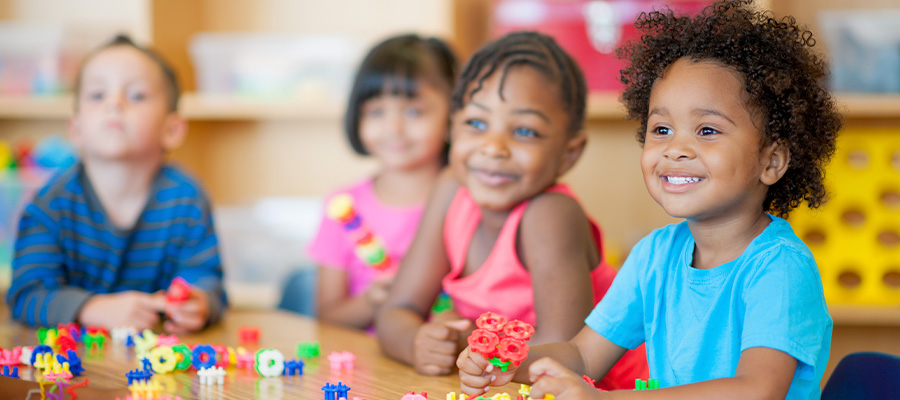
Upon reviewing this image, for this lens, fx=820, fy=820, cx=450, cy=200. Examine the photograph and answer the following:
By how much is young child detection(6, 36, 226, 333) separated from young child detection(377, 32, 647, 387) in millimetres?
533

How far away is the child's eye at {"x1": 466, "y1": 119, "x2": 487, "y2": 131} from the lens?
4.00ft

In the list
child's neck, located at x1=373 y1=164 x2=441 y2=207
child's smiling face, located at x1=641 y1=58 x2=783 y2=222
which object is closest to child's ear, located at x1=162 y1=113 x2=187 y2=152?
child's neck, located at x1=373 y1=164 x2=441 y2=207

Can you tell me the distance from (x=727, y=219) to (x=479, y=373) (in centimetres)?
31

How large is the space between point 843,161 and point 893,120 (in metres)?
0.28

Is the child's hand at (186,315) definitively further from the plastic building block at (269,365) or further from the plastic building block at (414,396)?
the plastic building block at (414,396)

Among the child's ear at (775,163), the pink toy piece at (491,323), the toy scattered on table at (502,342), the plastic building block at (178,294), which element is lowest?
the plastic building block at (178,294)

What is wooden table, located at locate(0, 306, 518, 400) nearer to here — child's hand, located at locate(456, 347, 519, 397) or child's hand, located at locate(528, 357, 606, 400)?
child's hand, located at locate(456, 347, 519, 397)

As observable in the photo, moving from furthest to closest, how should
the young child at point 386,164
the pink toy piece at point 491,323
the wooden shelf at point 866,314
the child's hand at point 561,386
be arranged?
the wooden shelf at point 866,314 → the young child at point 386,164 → the pink toy piece at point 491,323 → the child's hand at point 561,386

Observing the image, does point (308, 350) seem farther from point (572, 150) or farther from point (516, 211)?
point (572, 150)

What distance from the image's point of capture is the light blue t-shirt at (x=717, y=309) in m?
0.78

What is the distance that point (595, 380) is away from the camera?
3.12ft

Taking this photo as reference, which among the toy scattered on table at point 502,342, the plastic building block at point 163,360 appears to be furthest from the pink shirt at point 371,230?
the toy scattered on table at point 502,342

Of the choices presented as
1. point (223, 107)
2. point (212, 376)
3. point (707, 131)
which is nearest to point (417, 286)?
point (212, 376)

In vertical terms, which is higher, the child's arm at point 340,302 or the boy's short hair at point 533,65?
the boy's short hair at point 533,65
